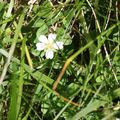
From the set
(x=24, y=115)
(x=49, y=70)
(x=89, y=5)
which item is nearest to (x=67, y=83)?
(x=49, y=70)

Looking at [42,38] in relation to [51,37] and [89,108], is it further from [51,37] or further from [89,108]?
[89,108]

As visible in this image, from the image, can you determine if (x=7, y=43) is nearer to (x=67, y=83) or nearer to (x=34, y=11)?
(x=34, y=11)

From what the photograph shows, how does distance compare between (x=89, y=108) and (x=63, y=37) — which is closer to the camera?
(x=89, y=108)

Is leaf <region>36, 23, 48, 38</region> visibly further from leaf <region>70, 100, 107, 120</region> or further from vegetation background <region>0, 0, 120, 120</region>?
leaf <region>70, 100, 107, 120</region>

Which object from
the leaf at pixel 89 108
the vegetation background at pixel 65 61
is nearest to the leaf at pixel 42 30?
the vegetation background at pixel 65 61

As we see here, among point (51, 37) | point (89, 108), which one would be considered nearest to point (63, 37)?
point (51, 37)

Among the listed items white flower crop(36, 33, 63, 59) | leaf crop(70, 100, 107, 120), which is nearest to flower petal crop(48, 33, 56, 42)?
white flower crop(36, 33, 63, 59)
